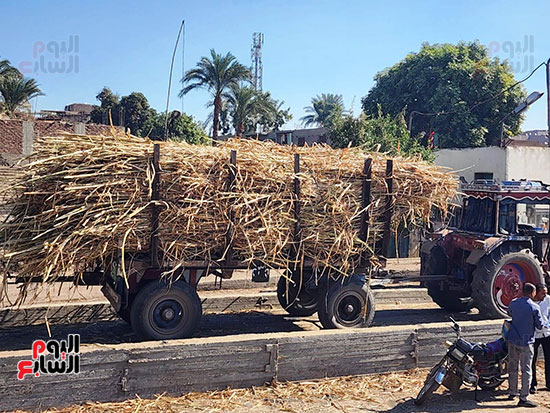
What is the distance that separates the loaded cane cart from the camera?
6594 millimetres

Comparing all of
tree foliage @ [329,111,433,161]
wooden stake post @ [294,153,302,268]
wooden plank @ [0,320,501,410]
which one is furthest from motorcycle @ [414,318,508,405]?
tree foliage @ [329,111,433,161]

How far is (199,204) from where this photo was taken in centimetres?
700

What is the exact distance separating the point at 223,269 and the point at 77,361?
251 centimetres

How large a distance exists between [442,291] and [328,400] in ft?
17.3

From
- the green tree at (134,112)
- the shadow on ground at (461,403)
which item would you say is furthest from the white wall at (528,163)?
the green tree at (134,112)

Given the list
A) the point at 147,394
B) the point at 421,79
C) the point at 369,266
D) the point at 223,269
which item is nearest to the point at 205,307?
the point at 223,269

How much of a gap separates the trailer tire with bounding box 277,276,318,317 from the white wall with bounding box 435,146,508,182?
1448 cm

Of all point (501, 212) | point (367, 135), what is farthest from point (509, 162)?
point (501, 212)

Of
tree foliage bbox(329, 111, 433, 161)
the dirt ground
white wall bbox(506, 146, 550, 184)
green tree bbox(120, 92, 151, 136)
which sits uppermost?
green tree bbox(120, 92, 151, 136)

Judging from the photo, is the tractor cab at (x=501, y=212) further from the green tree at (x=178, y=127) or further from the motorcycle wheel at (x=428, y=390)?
the green tree at (x=178, y=127)

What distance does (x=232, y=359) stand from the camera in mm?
6184

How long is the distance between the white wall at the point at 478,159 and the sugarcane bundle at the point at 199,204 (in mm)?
15286

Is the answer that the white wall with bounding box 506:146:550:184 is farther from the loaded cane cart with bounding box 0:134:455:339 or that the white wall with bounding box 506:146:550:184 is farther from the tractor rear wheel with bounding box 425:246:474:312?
the loaded cane cart with bounding box 0:134:455:339

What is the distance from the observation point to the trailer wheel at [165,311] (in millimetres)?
7062
